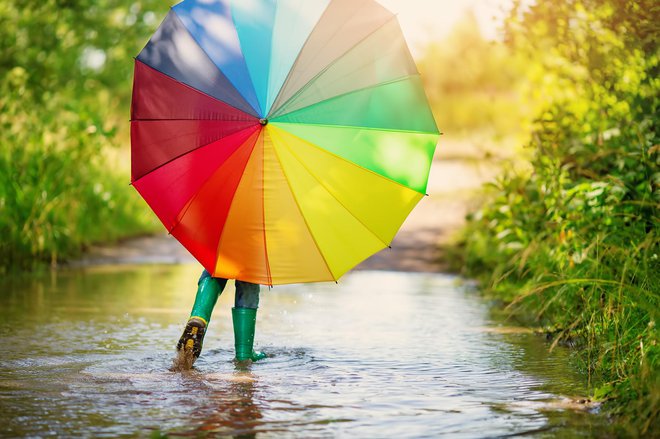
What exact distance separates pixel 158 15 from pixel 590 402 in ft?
49.8

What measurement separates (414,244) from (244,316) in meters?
8.82

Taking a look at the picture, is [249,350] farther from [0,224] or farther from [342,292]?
[0,224]

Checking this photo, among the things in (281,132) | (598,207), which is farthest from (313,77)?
(598,207)

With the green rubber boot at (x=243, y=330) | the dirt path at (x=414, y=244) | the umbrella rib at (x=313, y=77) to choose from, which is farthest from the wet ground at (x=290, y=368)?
the dirt path at (x=414, y=244)

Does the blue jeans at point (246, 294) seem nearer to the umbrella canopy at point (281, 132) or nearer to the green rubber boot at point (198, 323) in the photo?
the green rubber boot at point (198, 323)

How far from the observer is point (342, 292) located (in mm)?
11789

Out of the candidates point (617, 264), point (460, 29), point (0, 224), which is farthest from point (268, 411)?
point (460, 29)

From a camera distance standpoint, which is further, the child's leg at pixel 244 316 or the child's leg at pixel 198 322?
the child's leg at pixel 244 316

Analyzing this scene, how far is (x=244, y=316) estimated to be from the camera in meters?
7.27

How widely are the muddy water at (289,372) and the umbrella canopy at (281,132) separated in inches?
33.5

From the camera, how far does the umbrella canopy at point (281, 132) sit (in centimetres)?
643

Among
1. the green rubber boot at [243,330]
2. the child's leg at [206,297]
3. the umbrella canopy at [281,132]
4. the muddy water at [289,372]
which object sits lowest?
the muddy water at [289,372]

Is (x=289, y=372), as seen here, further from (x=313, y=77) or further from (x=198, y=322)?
(x=313, y=77)

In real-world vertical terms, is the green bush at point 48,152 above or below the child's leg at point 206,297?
above
